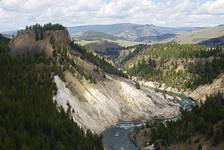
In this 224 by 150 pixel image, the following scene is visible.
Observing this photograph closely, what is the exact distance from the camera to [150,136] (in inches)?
4350

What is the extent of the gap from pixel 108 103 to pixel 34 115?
41.3 metres

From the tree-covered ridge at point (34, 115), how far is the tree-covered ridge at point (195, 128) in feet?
46.5

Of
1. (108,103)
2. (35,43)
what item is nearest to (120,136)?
(108,103)

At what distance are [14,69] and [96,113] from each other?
87.8 ft

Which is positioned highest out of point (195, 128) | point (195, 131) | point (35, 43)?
point (35, 43)

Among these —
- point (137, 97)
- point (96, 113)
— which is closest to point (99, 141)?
point (96, 113)

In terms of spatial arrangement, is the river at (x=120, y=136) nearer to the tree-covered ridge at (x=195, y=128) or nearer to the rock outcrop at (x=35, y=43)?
the tree-covered ridge at (x=195, y=128)

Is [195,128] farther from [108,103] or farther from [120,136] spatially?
[108,103]

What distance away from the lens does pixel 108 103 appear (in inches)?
5630

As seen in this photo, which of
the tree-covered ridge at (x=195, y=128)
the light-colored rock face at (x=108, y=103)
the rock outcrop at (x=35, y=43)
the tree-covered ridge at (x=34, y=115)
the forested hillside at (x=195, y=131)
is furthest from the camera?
the rock outcrop at (x=35, y=43)

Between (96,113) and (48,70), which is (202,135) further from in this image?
(48,70)

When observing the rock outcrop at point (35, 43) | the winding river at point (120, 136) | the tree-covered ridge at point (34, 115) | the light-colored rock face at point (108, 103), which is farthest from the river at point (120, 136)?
the rock outcrop at point (35, 43)

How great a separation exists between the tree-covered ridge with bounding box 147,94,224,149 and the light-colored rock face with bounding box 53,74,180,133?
20.6m

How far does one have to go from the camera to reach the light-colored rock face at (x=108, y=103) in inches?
5074
